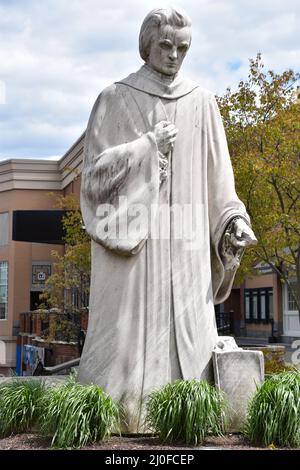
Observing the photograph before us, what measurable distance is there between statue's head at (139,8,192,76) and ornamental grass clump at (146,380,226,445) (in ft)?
9.63

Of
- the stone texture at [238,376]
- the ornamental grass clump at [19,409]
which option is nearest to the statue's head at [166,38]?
the stone texture at [238,376]

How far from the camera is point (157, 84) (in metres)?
6.59

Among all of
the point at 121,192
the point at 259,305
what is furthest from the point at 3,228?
the point at 121,192

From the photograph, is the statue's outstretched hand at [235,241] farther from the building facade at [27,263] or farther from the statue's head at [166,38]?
the building facade at [27,263]

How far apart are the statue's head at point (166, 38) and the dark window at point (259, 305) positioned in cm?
3632

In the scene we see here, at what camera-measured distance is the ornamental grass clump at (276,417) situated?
215 inches

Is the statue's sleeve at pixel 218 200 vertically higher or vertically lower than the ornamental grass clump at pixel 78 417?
higher

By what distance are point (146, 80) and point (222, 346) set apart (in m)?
2.57

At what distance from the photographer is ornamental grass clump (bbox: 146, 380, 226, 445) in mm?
5449

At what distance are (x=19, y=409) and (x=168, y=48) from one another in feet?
11.6

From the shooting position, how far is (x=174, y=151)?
21.2ft

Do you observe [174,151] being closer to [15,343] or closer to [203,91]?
[203,91]

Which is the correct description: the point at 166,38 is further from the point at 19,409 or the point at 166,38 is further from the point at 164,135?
the point at 19,409
